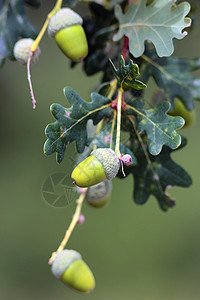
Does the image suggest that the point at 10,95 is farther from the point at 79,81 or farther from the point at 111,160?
the point at 111,160

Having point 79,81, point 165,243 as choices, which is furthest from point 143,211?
point 79,81

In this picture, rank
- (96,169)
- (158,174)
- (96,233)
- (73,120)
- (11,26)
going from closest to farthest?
1. (96,169)
2. (73,120)
3. (158,174)
4. (11,26)
5. (96,233)

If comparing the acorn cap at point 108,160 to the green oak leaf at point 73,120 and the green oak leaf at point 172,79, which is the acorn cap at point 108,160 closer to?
the green oak leaf at point 73,120

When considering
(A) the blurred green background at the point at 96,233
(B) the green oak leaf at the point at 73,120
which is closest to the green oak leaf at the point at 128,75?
(B) the green oak leaf at the point at 73,120

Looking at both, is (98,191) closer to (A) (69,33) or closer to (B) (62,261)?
(B) (62,261)

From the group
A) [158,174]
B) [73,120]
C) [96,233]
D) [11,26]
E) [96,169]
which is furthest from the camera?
[96,233]

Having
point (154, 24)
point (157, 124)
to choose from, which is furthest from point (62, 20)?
point (157, 124)
